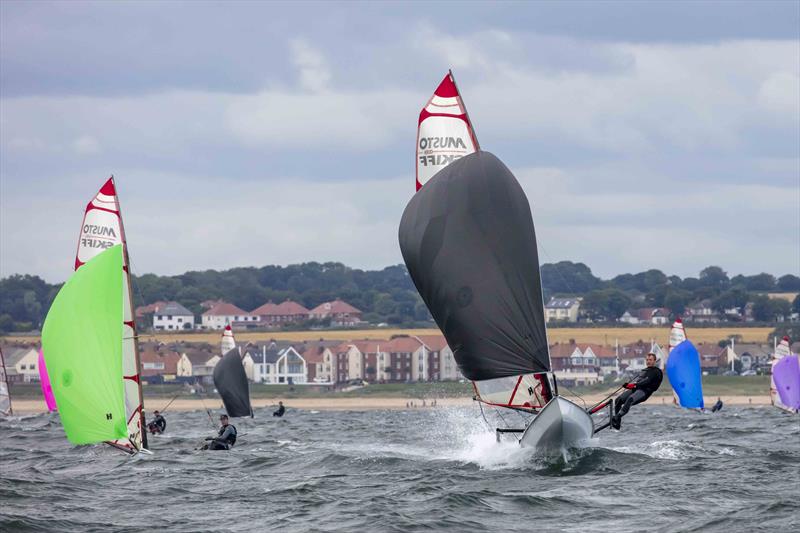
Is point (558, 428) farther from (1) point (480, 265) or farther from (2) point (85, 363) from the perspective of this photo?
(2) point (85, 363)

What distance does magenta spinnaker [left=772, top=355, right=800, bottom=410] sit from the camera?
5647cm

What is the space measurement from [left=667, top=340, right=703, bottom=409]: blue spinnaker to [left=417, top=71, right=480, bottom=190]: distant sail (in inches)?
1181

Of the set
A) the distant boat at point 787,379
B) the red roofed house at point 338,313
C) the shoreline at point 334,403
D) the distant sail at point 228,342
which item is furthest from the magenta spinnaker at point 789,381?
the red roofed house at point 338,313

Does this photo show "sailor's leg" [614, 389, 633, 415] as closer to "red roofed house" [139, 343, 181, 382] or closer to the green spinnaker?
the green spinnaker

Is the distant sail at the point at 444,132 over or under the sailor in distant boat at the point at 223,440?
over

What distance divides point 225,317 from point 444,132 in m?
153

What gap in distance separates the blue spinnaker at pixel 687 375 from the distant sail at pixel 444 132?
30.0m

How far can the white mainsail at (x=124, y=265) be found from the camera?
2752 cm

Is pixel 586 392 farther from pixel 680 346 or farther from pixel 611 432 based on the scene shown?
pixel 611 432

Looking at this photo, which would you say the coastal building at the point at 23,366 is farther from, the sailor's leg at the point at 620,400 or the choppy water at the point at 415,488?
the sailor's leg at the point at 620,400

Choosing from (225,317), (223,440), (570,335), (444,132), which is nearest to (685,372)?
(223,440)

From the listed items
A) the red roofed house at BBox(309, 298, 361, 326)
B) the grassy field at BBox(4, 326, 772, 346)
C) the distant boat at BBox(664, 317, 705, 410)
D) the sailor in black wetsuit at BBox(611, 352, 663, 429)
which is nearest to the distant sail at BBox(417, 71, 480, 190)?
Result: the sailor in black wetsuit at BBox(611, 352, 663, 429)

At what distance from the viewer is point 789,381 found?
2237 inches

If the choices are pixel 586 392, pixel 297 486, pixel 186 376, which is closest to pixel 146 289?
pixel 186 376
